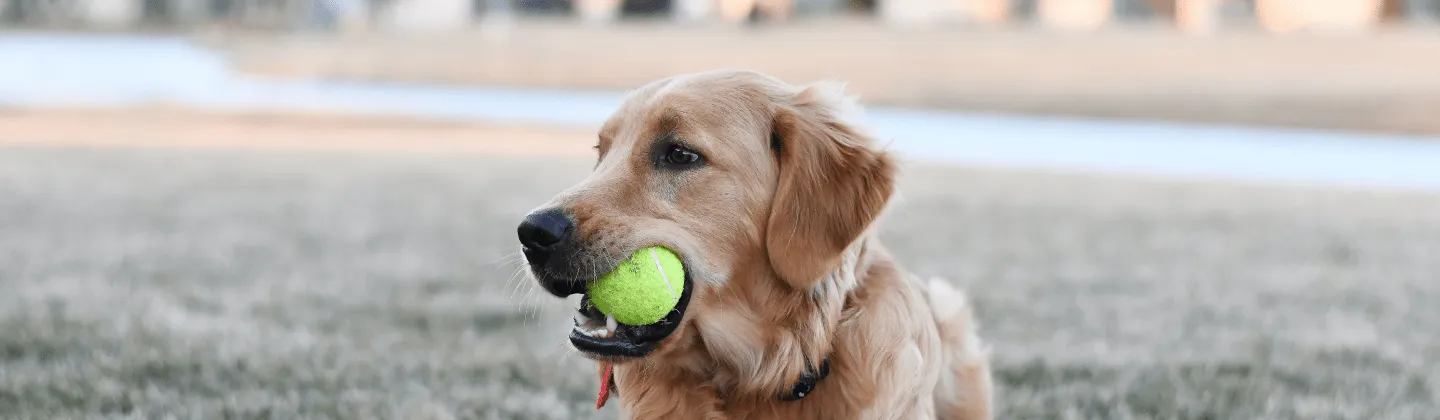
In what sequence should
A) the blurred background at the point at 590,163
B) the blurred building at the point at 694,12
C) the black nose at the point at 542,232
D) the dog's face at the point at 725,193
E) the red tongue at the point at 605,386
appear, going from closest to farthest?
the black nose at the point at 542,232
the dog's face at the point at 725,193
the red tongue at the point at 605,386
the blurred background at the point at 590,163
the blurred building at the point at 694,12

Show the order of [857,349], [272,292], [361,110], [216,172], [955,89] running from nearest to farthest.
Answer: [857,349] < [272,292] < [216,172] < [955,89] < [361,110]

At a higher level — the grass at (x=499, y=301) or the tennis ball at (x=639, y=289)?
the tennis ball at (x=639, y=289)

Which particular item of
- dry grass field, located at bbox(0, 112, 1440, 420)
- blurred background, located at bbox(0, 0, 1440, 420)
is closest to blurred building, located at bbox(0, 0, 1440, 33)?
blurred background, located at bbox(0, 0, 1440, 420)

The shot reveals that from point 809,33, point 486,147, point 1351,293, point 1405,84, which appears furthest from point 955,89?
point 1351,293

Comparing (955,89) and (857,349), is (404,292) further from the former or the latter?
(955,89)

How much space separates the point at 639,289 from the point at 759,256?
31 cm

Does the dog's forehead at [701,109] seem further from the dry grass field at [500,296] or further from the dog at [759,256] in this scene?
the dry grass field at [500,296]

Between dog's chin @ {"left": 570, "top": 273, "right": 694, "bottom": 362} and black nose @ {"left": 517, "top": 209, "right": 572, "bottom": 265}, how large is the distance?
15cm

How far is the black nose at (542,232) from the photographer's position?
2.09 metres

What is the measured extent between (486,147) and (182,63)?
11.9 metres

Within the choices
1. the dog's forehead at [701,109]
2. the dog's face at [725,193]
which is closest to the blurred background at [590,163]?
the dog's face at [725,193]

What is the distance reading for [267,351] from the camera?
3.50m

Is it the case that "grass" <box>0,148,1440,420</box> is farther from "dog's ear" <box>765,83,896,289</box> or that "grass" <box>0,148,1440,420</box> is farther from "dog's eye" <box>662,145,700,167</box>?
"dog's eye" <box>662,145,700,167</box>

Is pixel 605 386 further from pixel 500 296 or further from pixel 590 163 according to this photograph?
pixel 590 163
